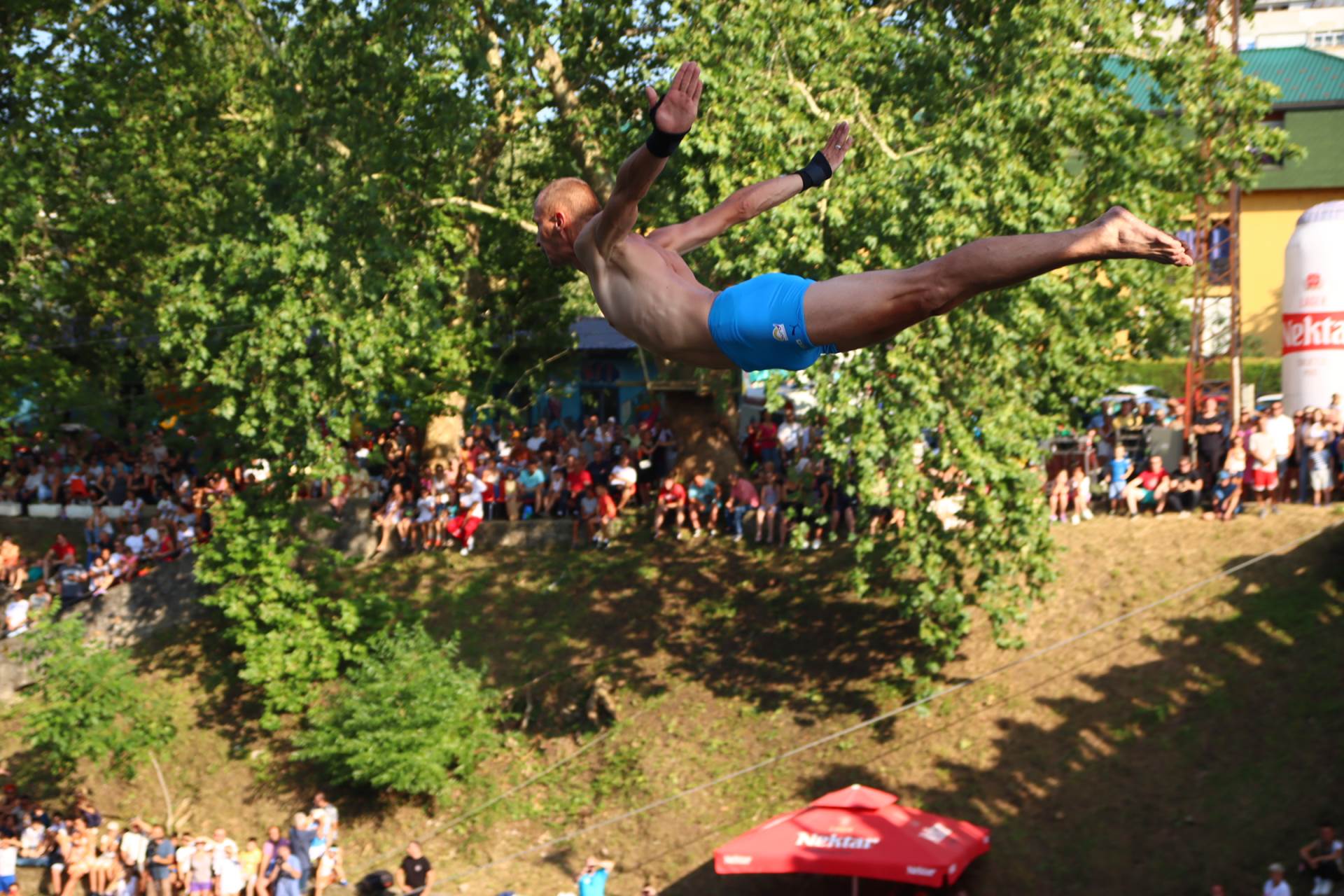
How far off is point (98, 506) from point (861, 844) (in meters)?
17.4

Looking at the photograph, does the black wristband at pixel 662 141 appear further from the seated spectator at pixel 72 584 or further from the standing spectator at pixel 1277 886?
the seated spectator at pixel 72 584

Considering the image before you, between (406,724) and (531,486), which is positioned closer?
(406,724)

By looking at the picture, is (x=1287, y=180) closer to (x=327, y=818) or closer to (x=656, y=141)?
(x=327, y=818)

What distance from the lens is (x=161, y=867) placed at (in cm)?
1778

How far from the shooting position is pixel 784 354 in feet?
16.1

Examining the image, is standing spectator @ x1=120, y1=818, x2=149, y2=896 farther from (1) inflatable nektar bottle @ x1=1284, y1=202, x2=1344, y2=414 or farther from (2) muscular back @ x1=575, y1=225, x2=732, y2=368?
(1) inflatable nektar bottle @ x1=1284, y1=202, x2=1344, y2=414

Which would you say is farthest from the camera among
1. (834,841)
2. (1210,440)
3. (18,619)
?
(18,619)

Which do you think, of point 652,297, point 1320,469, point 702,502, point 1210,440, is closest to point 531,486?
point 702,502

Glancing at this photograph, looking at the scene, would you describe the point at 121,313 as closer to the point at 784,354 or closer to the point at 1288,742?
the point at 1288,742

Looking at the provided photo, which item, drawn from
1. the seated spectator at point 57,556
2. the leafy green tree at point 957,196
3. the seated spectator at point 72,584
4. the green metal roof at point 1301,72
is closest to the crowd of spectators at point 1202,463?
the leafy green tree at point 957,196

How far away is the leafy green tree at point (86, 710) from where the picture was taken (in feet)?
64.4

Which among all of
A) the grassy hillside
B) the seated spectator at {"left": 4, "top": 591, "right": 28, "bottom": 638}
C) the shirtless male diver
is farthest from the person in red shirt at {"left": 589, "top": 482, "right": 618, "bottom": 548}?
the shirtless male diver

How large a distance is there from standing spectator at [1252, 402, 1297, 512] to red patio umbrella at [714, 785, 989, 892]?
19.5 ft

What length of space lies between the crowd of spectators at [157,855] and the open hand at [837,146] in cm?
1189
